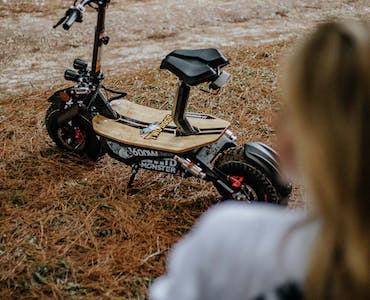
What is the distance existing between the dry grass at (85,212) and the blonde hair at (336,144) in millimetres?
1718

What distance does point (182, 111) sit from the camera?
9.71 ft

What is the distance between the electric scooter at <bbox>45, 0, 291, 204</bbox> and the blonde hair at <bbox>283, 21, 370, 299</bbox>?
1.87 m

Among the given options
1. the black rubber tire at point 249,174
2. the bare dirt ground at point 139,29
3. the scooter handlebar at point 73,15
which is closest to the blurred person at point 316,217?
the black rubber tire at point 249,174

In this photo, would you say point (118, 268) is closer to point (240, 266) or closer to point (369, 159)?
point (240, 266)

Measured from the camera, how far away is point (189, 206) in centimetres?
303

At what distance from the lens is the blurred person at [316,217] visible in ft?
2.62

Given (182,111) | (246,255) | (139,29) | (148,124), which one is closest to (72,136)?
(148,124)

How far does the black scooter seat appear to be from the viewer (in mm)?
2688

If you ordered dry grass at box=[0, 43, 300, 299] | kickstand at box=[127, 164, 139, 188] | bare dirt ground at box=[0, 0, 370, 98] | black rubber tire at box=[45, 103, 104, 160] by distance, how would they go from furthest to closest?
bare dirt ground at box=[0, 0, 370, 98]
black rubber tire at box=[45, 103, 104, 160]
kickstand at box=[127, 164, 139, 188]
dry grass at box=[0, 43, 300, 299]

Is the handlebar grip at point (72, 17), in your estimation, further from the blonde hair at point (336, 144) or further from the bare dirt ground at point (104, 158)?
the blonde hair at point (336, 144)

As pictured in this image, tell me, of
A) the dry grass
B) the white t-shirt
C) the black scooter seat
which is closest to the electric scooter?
the black scooter seat

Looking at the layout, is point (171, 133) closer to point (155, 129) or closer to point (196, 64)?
point (155, 129)

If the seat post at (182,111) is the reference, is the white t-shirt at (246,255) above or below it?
above

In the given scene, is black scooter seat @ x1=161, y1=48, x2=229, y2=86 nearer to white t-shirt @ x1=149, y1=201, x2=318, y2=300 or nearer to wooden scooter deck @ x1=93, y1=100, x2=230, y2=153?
wooden scooter deck @ x1=93, y1=100, x2=230, y2=153
